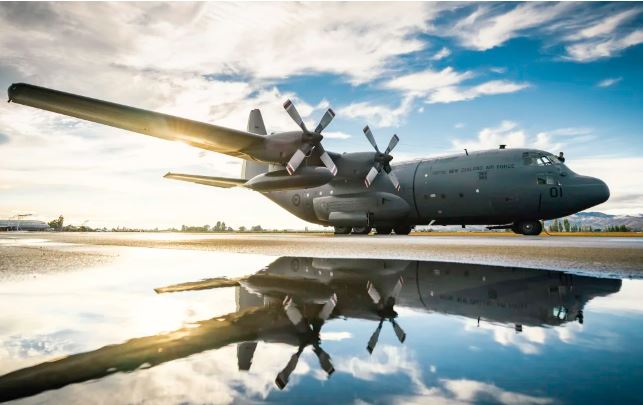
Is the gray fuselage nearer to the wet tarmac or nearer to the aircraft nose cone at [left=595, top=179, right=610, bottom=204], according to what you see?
the aircraft nose cone at [left=595, top=179, right=610, bottom=204]

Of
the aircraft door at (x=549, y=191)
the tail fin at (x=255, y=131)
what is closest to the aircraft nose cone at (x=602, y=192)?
the aircraft door at (x=549, y=191)

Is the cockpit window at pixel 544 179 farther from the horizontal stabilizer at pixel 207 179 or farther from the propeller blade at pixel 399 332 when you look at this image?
the propeller blade at pixel 399 332

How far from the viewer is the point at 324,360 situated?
1937mm

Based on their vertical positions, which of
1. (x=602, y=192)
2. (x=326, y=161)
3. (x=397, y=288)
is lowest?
(x=397, y=288)

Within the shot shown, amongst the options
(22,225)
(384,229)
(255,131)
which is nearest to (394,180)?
(384,229)

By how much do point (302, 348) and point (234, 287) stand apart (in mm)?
2444

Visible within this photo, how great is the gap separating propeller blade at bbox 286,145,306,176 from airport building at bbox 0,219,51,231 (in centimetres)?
10751

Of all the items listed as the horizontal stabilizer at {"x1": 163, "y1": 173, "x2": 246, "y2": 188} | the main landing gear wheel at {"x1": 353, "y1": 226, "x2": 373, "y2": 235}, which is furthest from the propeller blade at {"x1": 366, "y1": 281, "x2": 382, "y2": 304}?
the horizontal stabilizer at {"x1": 163, "y1": 173, "x2": 246, "y2": 188}

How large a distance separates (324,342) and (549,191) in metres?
22.3

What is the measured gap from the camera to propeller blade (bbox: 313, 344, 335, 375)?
71.3 inches

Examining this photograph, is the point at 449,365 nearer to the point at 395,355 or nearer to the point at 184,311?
the point at 395,355

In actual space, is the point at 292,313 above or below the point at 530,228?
below

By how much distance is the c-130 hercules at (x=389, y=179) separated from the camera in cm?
1812

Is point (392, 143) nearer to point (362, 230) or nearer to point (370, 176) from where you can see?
point (370, 176)
